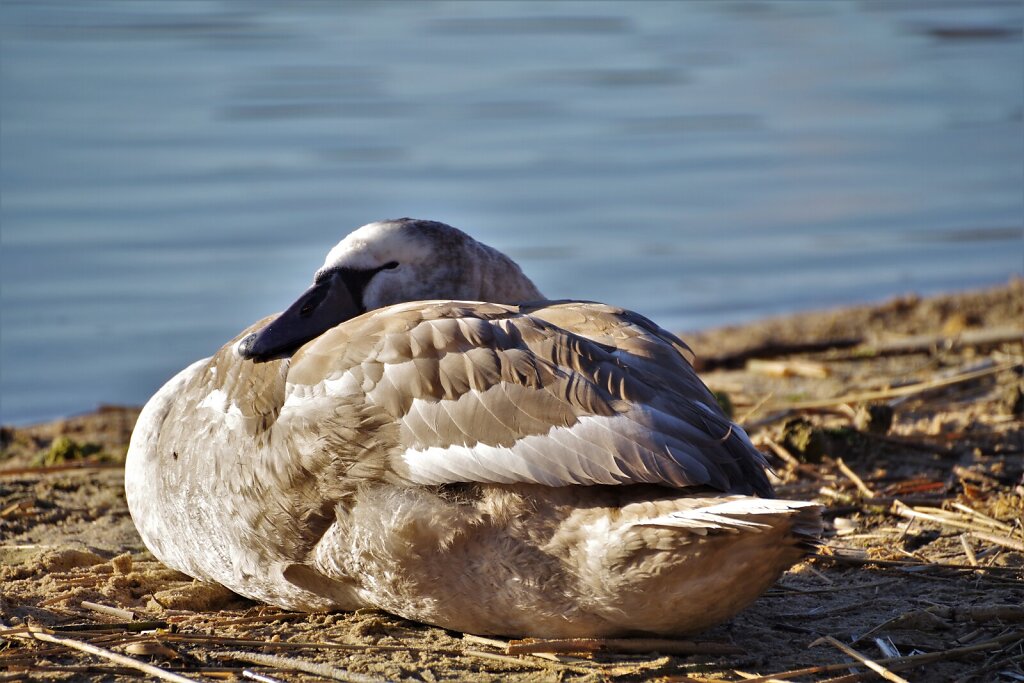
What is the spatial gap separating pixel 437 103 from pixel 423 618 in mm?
11710

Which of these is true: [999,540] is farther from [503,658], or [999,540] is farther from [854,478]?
[503,658]

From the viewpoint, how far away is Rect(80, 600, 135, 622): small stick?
4.16m

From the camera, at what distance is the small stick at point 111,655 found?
3.56m

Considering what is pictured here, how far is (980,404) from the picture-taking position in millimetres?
6406

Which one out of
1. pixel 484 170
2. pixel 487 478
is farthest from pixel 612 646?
pixel 484 170

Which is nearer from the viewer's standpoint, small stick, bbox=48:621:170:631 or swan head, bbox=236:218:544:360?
small stick, bbox=48:621:170:631

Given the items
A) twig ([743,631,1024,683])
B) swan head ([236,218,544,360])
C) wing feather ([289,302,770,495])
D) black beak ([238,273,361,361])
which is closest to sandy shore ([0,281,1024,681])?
twig ([743,631,1024,683])

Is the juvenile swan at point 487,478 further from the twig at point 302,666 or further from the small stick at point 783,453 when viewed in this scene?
the small stick at point 783,453

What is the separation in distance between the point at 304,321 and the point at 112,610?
108 centimetres

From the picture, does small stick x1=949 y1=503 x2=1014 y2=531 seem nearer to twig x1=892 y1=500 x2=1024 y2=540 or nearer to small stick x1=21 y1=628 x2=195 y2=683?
twig x1=892 y1=500 x2=1024 y2=540

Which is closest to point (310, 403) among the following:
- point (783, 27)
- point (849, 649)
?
point (849, 649)

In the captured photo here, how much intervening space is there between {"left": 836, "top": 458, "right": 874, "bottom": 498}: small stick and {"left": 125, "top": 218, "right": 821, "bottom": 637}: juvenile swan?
145 centimetres

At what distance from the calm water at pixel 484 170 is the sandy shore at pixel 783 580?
7.78 ft

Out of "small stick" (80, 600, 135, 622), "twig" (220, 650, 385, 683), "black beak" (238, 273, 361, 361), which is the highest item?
"black beak" (238, 273, 361, 361)
